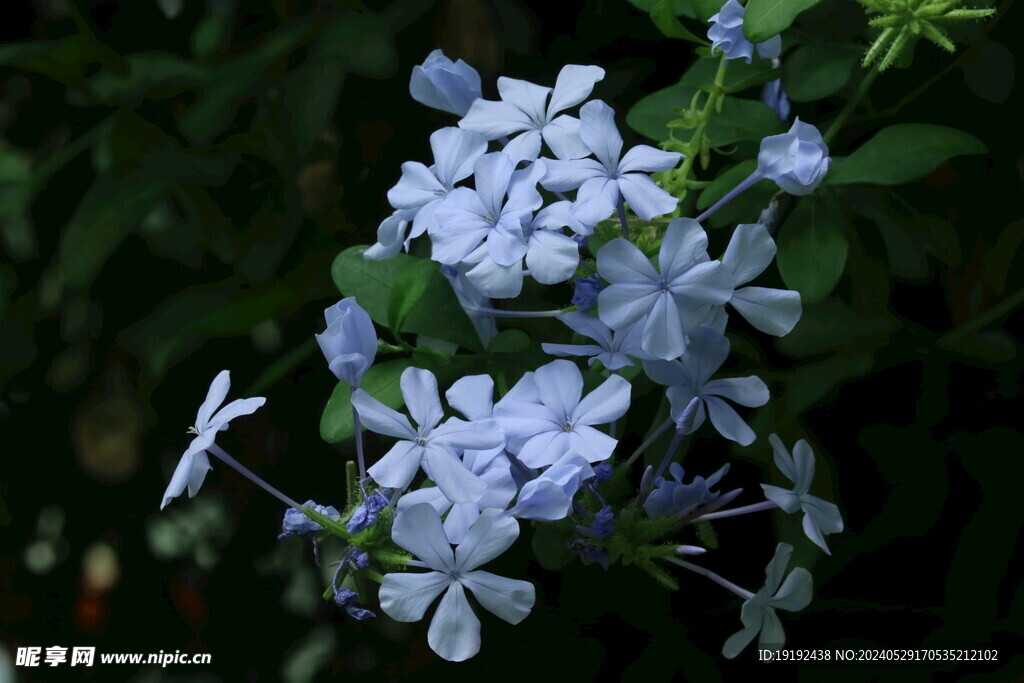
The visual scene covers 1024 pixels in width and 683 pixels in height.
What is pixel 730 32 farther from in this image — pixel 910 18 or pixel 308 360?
pixel 308 360

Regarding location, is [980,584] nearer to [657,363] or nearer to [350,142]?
[657,363]

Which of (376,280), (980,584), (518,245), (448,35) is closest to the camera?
(518,245)

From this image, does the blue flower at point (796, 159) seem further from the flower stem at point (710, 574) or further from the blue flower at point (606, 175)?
the flower stem at point (710, 574)

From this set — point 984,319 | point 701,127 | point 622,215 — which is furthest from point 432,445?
point 984,319

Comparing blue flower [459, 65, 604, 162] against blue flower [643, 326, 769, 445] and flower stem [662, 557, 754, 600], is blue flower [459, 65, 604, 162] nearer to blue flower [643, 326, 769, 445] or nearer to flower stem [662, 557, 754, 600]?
blue flower [643, 326, 769, 445]

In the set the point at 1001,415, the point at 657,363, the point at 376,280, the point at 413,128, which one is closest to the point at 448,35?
the point at 413,128

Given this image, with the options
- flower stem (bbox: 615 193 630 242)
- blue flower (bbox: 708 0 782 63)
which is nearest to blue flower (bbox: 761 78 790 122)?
blue flower (bbox: 708 0 782 63)
